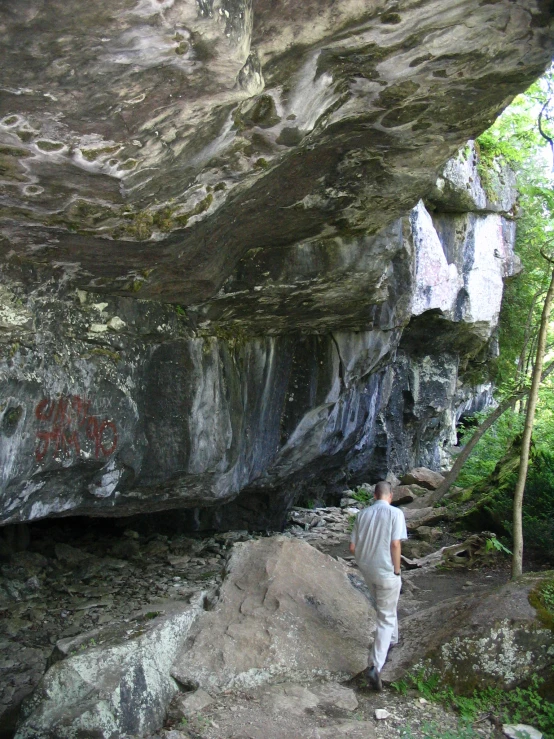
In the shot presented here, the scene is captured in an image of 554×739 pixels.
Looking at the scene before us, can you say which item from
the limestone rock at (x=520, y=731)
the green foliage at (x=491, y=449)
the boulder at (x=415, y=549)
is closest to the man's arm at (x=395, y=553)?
the limestone rock at (x=520, y=731)

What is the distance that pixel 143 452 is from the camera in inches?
297

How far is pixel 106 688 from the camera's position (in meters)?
4.76

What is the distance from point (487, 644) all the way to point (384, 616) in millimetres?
826

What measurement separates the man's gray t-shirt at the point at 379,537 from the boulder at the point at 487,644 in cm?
70

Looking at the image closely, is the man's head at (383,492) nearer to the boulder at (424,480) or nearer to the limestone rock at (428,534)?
the limestone rock at (428,534)

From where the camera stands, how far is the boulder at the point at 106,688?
4.63 meters

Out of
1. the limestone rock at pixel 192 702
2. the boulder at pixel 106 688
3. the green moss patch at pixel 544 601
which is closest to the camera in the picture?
the boulder at pixel 106 688

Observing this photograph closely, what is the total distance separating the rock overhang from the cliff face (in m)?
0.02

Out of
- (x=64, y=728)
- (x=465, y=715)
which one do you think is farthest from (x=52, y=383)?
(x=465, y=715)

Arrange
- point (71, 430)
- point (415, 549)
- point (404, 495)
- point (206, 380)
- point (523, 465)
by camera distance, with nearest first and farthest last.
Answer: point (71, 430)
point (523, 465)
point (206, 380)
point (415, 549)
point (404, 495)

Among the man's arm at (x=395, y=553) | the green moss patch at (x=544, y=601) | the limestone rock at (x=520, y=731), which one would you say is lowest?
the limestone rock at (x=520, y=731)

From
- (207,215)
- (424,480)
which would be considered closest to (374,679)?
(207,215)

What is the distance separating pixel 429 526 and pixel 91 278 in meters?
7.96

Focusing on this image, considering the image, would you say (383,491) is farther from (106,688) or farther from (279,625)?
(106,688)
